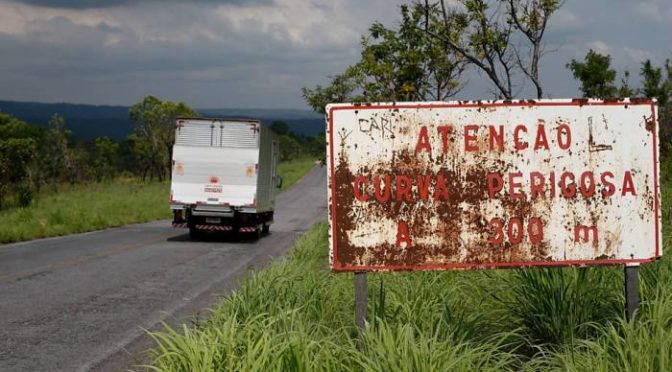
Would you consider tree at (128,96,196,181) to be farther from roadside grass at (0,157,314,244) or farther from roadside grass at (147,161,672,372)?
roadside grass at (147,161,672,372)

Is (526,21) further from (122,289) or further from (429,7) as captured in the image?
(122,289)

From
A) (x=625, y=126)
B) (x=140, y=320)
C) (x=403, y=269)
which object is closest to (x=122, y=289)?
(x=140, y=320)

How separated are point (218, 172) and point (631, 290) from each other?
17.6m

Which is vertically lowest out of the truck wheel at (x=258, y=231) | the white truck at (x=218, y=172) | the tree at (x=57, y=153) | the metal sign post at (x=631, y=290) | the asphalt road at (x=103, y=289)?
the asphalt road at (x=103, y=289)

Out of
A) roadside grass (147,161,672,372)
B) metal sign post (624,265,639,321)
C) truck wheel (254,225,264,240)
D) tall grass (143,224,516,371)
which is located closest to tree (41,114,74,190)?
truck wheel (254,225,264,240)

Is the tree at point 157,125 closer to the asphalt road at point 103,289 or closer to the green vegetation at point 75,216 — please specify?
the green vegetation at point 75,216

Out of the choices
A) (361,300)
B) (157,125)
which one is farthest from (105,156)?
(361,300)

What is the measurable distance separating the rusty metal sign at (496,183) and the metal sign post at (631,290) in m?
0.07

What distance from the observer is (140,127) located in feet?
248

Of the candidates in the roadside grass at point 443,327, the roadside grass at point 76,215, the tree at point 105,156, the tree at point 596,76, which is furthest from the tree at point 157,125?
the roadside grass at point 443,327

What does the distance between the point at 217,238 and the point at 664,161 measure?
46.5ft

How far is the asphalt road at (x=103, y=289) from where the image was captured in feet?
25.4

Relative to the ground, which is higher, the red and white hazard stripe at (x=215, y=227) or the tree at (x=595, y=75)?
the tree at (x=595, y=75)

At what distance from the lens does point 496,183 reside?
17.3ft
